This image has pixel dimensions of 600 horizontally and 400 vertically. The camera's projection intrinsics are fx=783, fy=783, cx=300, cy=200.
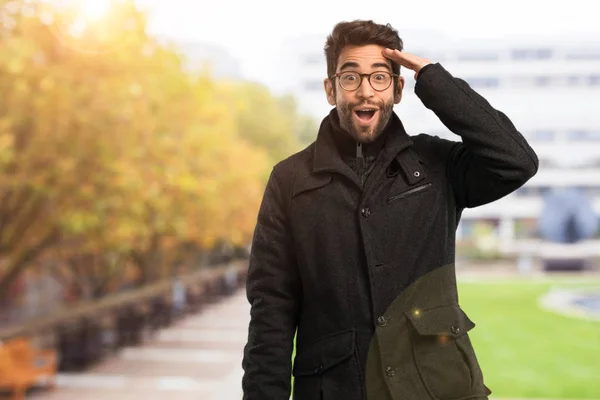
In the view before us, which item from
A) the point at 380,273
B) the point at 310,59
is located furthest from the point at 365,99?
the point at 310,59

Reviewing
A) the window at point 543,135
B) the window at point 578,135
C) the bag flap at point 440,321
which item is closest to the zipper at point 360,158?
the bag flap at point 440,321

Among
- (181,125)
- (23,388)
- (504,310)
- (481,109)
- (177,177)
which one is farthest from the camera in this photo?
(504,310)

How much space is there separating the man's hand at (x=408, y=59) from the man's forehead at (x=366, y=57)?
0.6 inches

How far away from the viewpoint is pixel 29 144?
18.3 ft

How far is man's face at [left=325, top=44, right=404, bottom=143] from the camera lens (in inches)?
48.0

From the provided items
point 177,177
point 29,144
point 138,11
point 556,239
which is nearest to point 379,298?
point 29,144

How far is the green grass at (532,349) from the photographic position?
791 centimetres

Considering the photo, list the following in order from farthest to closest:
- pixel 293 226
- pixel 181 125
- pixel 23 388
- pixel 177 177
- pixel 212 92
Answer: pixel 212 92 → pixel 181 125 → pixel 177 177 → pixel 23 388 → pixel 293 226

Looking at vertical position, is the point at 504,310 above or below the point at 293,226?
above

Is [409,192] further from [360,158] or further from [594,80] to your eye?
[594,80]

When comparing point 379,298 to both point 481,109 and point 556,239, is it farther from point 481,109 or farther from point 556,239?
point 556,239

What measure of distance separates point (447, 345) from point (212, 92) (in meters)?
8.22

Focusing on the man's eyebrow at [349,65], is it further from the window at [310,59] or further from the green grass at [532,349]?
the window at [310,59]

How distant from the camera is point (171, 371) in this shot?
7758 mm
